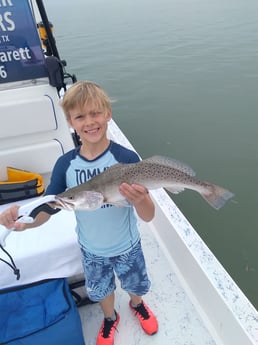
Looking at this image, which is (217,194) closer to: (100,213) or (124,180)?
(124,180)

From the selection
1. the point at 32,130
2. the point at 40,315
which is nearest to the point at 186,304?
the point at 40,315

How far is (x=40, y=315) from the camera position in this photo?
2.11 m

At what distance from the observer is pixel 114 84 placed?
11312mm

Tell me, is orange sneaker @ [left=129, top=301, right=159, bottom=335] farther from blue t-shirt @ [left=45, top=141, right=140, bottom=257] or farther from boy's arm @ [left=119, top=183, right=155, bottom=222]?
boy's arm @ [left=119, top=183, right=155, bottom=222]

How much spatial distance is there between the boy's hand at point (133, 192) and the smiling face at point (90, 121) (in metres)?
0.35

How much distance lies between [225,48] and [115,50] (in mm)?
4966

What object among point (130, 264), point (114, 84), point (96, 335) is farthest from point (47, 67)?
point (114, 84)

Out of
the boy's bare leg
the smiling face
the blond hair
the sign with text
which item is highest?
the sign with text

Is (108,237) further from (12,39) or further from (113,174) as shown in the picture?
(12,39)

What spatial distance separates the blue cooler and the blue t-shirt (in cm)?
42

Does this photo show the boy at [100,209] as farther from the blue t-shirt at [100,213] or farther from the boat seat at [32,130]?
the boat seat at [32,130]

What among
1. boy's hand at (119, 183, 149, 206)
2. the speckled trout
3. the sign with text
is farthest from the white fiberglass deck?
the sign with text

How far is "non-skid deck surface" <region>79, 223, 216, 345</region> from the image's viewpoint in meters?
2.45

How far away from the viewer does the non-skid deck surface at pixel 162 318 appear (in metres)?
2.45
